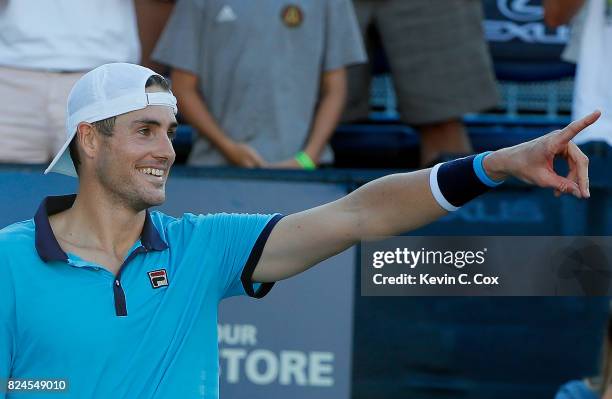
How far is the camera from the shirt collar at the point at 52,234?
11.4 feet

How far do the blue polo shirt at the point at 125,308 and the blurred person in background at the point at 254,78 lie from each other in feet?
6.28

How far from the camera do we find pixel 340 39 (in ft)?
19.0

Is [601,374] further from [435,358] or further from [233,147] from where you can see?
[233,147]

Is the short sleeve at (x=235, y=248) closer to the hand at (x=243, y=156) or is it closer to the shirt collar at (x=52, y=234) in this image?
the shirt collar at (x=52, y=234)

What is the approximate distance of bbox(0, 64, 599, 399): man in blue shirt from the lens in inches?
133

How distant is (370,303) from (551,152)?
197cm

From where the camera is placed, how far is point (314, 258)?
11.9 feet

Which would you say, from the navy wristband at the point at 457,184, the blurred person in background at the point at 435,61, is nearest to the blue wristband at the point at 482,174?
the navy wristband at the point at 457,184

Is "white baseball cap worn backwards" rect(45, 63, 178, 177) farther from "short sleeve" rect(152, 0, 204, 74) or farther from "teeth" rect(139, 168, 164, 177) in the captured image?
"short sleeve" rect(152, 0, 204, 74)

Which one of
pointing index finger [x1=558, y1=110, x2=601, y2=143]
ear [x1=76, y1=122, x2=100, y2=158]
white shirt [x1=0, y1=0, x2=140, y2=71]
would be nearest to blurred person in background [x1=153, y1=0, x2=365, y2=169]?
white shirt [x1=0, y1=0, x2=140, y2=71]

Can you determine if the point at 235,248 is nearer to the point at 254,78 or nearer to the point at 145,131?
the point at 145,131

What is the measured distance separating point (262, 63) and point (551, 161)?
2.55 m

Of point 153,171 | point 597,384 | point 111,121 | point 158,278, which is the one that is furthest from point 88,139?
point 597,384

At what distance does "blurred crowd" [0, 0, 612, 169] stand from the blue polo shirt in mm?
1792
